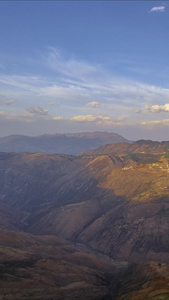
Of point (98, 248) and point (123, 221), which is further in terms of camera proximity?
point (123, 221)

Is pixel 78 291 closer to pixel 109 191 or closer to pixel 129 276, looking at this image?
pixel 129 276

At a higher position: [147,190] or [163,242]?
[147,190]

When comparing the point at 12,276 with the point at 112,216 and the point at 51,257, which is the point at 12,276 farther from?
the point at 112,216

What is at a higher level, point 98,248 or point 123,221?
point 123,221

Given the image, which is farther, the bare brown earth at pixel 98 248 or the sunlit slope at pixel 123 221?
the sunlit slope at pixel 123 221

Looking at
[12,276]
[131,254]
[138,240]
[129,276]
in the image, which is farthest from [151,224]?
[12,276]

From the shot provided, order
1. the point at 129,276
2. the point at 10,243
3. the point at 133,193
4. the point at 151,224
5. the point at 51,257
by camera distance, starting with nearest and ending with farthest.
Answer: the point at 129,276 → the point at 51,257 → the point at 10,243 → the point at 151,224 → the point at 133,193

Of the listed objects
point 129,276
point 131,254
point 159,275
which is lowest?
point 131,254

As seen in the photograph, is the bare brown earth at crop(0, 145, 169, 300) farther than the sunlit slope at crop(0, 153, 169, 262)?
No

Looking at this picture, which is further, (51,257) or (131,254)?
(131,254)

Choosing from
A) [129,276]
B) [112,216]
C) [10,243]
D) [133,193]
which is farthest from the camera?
[133,193]
